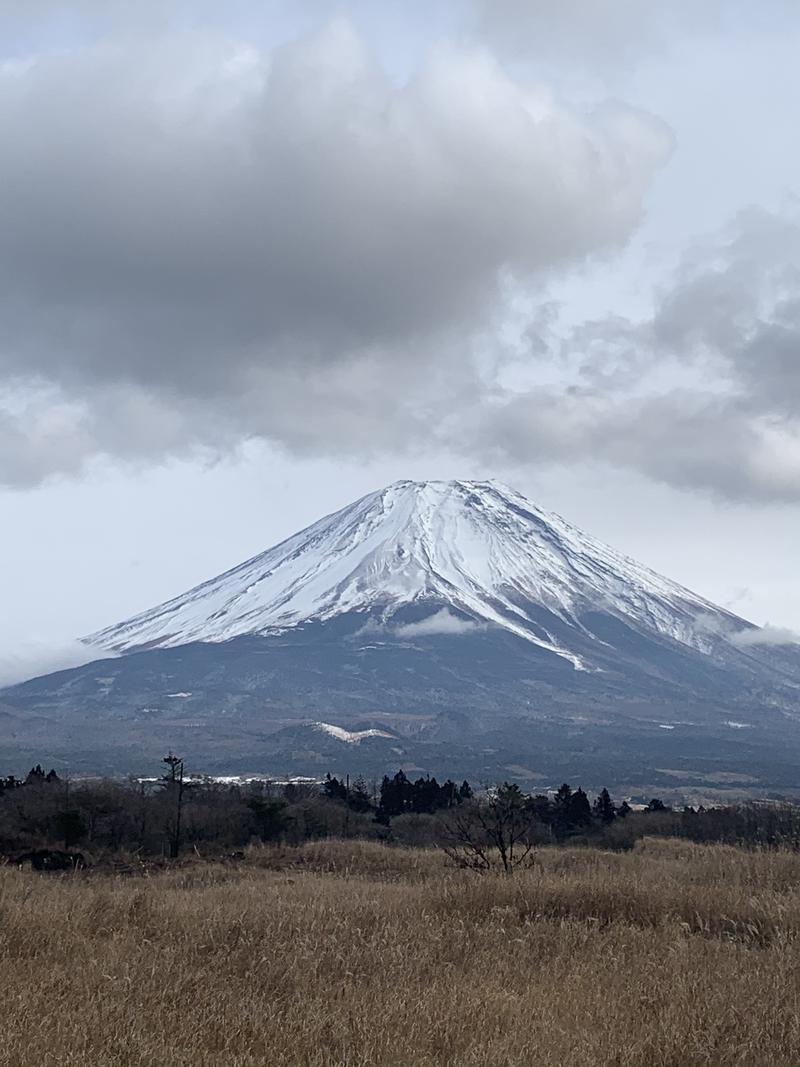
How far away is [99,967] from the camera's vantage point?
638cm

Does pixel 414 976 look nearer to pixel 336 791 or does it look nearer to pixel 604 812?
pixel 604 812

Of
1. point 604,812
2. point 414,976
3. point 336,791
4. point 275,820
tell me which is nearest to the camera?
point 414,976

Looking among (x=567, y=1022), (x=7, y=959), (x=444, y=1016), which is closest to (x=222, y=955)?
(x=7, y=959)

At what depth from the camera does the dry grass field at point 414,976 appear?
5043 mm

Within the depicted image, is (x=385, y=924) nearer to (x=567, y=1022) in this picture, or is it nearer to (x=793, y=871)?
(x=567, y=1022)

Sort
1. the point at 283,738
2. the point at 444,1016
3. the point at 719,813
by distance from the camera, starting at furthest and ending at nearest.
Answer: the point at 283,738 → the point at 719,813 → the point at 444,1016

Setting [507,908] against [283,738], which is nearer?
[507,908]

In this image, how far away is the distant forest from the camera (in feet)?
99.6

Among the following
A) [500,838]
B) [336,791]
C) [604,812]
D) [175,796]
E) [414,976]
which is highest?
[500,838]

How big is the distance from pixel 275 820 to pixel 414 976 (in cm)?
2980

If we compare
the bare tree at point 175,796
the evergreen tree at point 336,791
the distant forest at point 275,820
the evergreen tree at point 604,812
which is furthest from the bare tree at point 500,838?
the evergreen tree at point 336,791

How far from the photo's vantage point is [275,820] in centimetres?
3516

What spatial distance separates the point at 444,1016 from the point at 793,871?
745cm

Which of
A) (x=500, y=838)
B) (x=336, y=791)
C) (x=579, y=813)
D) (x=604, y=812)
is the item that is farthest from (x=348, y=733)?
(x=500, y=838)
